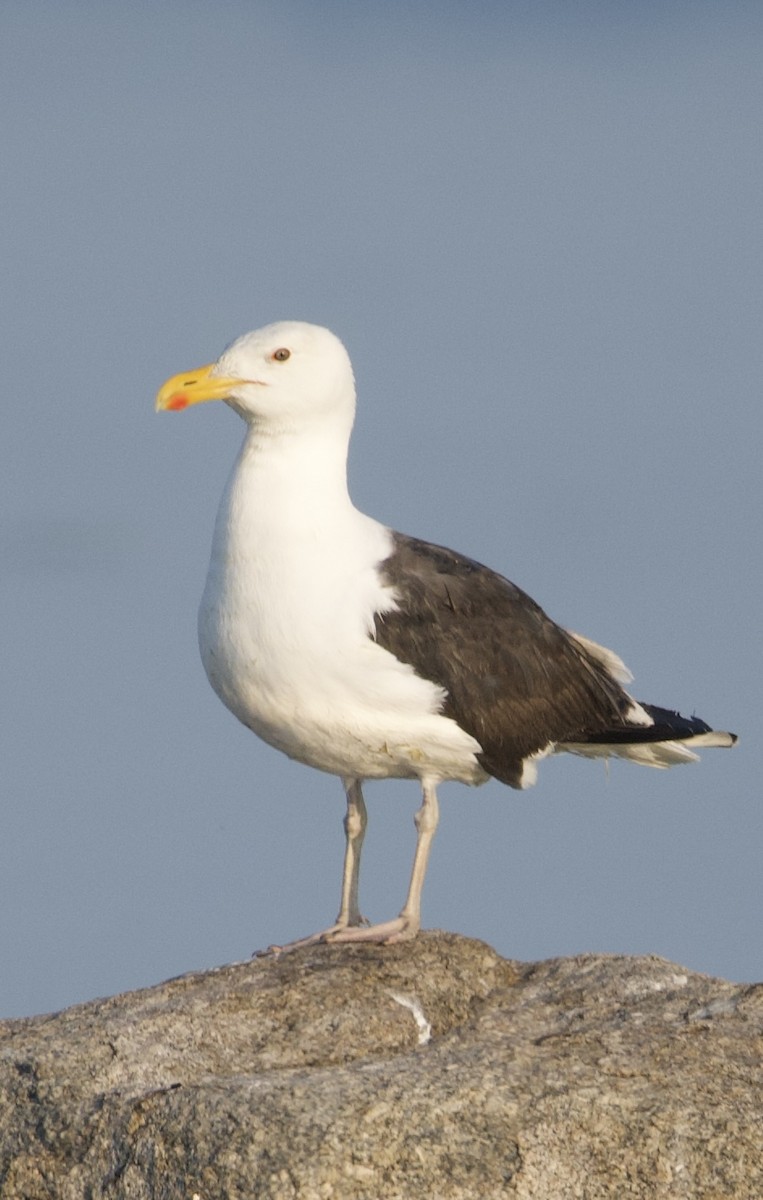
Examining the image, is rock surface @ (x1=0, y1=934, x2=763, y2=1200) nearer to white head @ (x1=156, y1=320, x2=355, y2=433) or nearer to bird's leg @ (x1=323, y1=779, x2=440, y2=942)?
bird's leg @ (x1=323, y1=779, x2=440, y2=942)

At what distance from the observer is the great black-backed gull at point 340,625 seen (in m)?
11.8

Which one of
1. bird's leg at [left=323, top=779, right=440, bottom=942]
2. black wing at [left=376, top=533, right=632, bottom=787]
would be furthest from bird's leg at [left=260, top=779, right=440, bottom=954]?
black wing at [left=376, top=533, right=632, bottom=787]

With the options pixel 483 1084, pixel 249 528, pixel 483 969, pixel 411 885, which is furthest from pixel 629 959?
pixel 249 528

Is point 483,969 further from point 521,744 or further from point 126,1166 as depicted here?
point 126,1166

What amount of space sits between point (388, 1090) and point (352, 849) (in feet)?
13.4

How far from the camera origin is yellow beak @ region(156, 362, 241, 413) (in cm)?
1201

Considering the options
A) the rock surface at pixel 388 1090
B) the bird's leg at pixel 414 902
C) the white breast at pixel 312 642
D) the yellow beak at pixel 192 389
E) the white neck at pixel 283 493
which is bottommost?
the rock surface at pixel 388 1090

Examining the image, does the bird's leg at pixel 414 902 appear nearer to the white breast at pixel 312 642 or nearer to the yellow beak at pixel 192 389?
the white breast at pixel 312 642

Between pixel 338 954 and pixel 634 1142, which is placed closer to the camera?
pixel 634 1142

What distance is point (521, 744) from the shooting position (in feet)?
42.3

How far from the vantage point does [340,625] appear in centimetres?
1173

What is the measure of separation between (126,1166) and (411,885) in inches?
147

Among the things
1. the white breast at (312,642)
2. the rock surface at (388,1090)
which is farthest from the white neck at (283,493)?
the rock surface at (388,1090)

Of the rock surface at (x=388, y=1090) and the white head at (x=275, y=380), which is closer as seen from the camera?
the rock surface at (x=388, y=1090)
